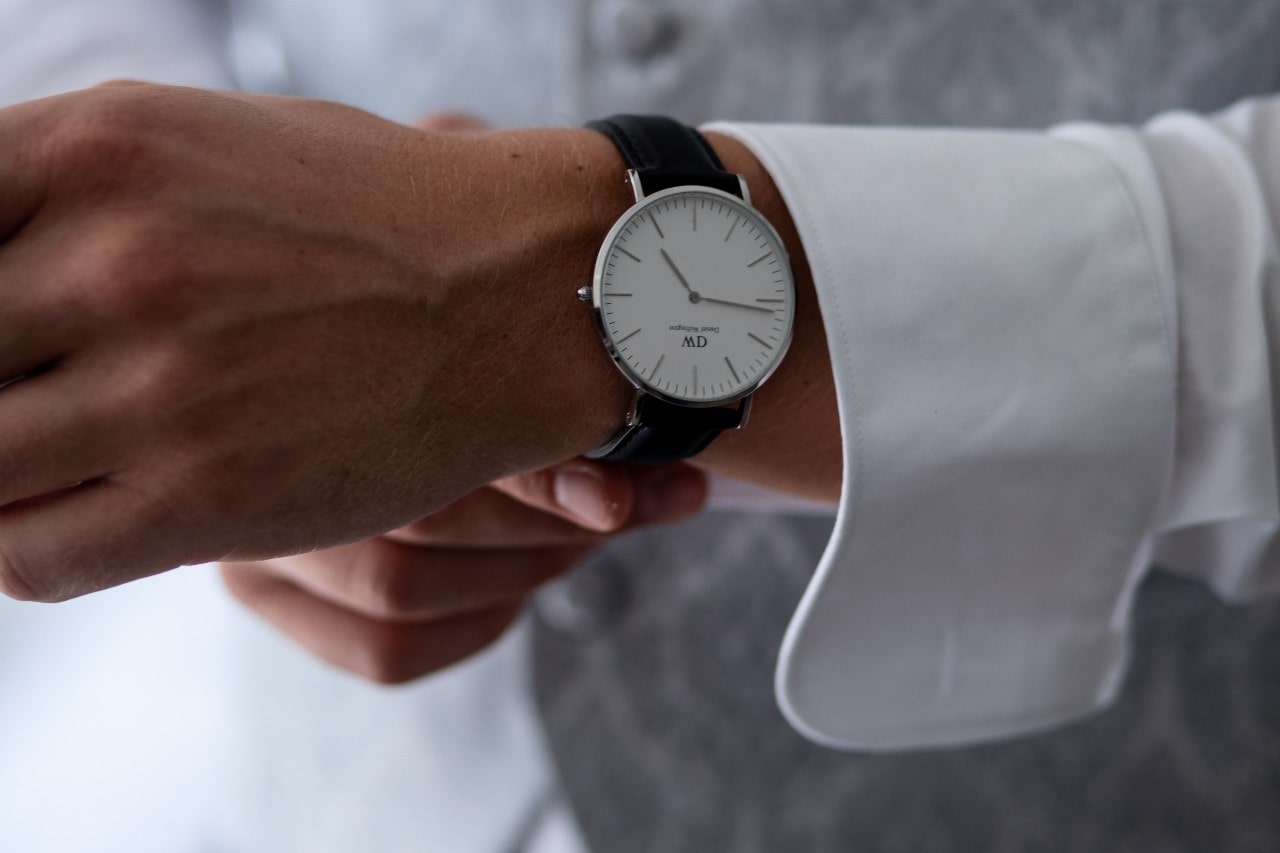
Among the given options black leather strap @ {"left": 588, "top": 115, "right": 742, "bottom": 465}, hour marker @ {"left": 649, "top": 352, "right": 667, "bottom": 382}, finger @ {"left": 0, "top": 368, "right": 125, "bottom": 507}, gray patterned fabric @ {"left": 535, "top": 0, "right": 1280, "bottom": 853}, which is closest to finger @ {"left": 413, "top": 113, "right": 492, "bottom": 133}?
gray patterned fabric @ {"left": 535, "top": 0, "right": 1280, "bottom": 853}

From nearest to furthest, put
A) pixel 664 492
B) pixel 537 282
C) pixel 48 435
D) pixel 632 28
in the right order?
pixel 48 435, pixel 537 282, pixel 664 492, pixel 632 28

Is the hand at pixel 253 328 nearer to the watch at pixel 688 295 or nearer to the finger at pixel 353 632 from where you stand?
the watch at pixel 688 295

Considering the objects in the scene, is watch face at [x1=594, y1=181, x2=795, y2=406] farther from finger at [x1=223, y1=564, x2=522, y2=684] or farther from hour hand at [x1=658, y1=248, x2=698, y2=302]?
finger at [x1=223, y1=564, x2=522, y2=684]

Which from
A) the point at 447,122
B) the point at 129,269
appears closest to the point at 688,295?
the point at 129,269

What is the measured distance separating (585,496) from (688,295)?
17 cm

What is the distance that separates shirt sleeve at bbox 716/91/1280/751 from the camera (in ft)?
2.18

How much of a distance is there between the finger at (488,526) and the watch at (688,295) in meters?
0.15

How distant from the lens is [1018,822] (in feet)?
3.64

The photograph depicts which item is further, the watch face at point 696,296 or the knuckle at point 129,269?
the watch face at point 696,296

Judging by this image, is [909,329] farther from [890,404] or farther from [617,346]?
[617,346]

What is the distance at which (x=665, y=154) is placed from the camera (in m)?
0.67

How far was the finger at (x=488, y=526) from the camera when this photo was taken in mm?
761

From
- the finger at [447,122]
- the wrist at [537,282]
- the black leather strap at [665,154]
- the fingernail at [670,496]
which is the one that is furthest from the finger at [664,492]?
the finger at [447,122]

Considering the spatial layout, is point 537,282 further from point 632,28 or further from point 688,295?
point 632,28
